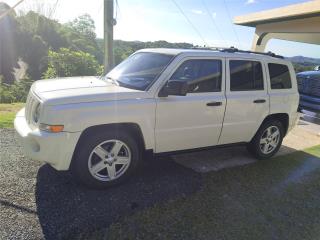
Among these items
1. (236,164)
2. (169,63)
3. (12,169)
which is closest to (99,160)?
(12,169)

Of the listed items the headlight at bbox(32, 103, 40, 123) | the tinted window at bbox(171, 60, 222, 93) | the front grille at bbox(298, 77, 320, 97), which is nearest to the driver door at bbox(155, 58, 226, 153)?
the tinted window at bbox(171, 60, 222, 93)

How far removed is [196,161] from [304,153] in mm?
2559

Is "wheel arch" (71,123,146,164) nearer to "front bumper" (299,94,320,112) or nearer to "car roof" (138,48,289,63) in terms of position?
"car roof" (138,48,289,63)

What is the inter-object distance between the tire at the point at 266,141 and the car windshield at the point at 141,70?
2248 mm

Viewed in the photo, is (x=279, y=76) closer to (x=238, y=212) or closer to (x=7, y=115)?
(x=238, y=212)

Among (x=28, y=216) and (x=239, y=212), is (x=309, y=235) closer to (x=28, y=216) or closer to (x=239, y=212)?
(x=239, y=212)

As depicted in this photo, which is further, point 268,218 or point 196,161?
point 196,161

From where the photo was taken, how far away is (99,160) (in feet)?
13.2

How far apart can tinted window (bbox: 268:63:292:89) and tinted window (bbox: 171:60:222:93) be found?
1243 mm

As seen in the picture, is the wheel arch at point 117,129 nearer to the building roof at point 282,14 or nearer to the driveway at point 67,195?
the driveway at point 67,195

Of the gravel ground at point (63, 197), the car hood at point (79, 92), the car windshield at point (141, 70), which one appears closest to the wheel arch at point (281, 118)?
the gravel ground at point (63, 197)

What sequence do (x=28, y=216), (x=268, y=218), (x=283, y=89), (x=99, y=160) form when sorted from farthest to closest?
(x=283, y=89) → (x=99, y=160) → (x=268, y=218) → (x=28, y=216)

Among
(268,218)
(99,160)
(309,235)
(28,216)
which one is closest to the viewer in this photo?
(28,216)

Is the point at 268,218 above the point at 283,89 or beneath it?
beneath
